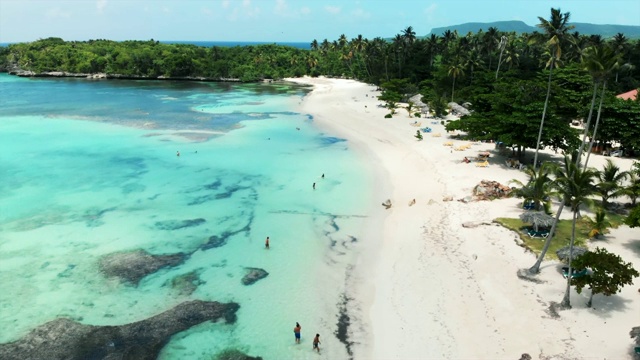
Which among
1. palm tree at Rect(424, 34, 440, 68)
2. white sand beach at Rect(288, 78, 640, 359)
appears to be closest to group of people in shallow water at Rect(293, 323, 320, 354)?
white sand beach at Rect(288, 78, 640, 359)

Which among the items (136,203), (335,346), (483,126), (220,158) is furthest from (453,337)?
(220,158)

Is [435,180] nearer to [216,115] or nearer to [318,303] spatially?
[318,303]

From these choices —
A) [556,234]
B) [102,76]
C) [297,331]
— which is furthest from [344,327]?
[102,76]

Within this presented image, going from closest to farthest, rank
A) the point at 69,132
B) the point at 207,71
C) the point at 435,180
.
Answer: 1. the point at 435,180
2. the point at 69,132
3. the point at 207,71

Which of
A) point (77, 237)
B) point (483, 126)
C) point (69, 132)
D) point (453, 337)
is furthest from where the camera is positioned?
point (69, 132)

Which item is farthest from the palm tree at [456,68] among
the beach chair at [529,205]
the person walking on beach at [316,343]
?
the person walking on beach at [316,343]

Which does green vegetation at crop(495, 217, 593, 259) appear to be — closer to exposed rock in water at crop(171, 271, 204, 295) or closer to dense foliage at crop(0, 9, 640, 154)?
dense foliage at crop(0, 9, 640, 154)
